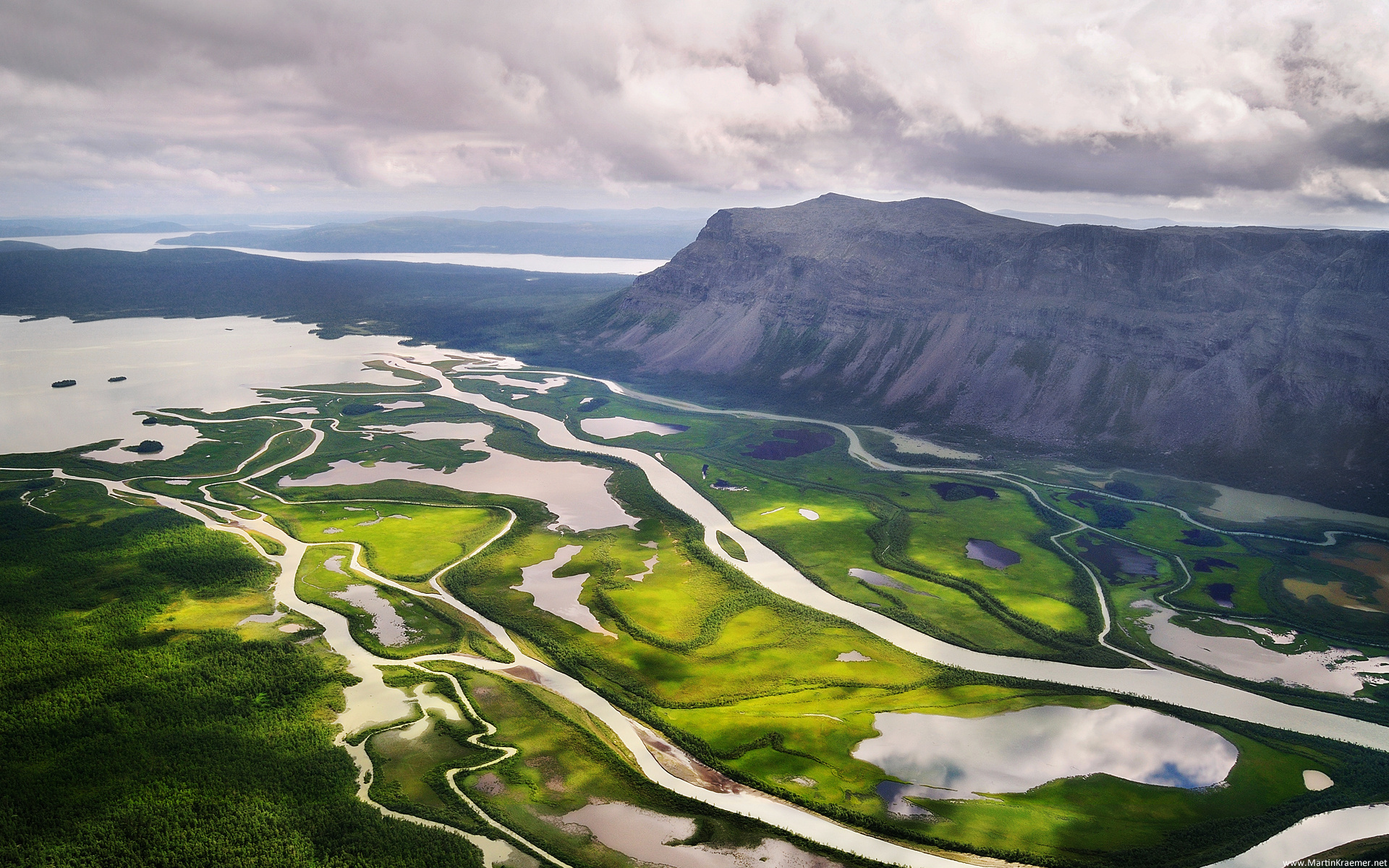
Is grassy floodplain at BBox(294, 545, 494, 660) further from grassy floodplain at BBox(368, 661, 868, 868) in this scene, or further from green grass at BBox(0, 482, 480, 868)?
grassy floodplain at BBox(368, 661, 868, 868)

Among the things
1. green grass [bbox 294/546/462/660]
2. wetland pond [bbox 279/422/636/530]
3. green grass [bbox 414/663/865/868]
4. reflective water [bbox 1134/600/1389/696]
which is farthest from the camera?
wetland pond [bbox 279/422/636/530]

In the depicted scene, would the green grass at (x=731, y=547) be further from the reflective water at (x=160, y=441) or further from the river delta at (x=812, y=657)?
the reflective water at (x=160, y=441)

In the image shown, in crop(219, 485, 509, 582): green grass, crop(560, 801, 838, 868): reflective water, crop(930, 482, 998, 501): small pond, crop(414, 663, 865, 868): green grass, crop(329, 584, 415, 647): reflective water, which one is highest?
crop(930, 482, 998, 501): small pond

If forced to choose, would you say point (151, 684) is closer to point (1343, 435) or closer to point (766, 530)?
point (766, 530)

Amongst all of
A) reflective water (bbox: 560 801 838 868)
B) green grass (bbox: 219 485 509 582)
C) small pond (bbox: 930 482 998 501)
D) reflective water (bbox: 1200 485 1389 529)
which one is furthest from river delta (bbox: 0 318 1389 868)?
reflective water (bbox: 1200 485 1389 529)

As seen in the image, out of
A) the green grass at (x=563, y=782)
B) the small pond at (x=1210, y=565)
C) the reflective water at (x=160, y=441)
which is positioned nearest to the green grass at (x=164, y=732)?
the green grass at (x=563, y=782)

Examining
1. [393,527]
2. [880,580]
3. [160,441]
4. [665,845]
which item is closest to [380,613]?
[393,527]
